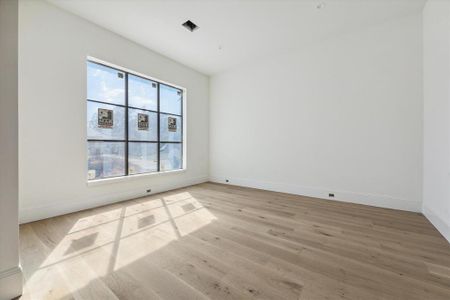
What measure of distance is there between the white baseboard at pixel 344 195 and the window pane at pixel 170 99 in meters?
2.45

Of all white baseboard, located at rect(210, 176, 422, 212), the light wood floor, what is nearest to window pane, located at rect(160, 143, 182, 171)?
the light wood floor

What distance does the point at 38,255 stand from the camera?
5.39 feet

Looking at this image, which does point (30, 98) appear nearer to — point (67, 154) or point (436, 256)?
point (67, 154)

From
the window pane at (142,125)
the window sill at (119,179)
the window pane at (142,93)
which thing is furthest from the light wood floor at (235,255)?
the window pane at (142,93)

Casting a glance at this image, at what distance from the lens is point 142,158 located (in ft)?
12.5

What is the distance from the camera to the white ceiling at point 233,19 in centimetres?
260

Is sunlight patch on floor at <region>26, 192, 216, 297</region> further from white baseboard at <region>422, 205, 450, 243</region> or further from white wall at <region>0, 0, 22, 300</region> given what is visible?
white baseboard at <region>422, 205, 450, 243</region>

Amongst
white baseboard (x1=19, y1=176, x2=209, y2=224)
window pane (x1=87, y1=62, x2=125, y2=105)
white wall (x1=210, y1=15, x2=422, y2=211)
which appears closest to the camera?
white baseboard (x1=19, y1=176, x2=209, y2=224)

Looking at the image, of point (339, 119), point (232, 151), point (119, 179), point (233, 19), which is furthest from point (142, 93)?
point (339, 119)

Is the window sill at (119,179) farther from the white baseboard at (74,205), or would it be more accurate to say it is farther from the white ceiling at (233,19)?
the white ceiling at (233,19)

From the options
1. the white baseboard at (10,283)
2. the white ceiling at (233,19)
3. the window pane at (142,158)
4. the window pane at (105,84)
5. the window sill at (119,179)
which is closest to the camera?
the white baseboard at (10,283)

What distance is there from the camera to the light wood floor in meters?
1.26

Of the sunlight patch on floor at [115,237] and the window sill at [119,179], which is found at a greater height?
the window sill at [119,179]

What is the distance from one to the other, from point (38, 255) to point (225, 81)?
465 centimetres
